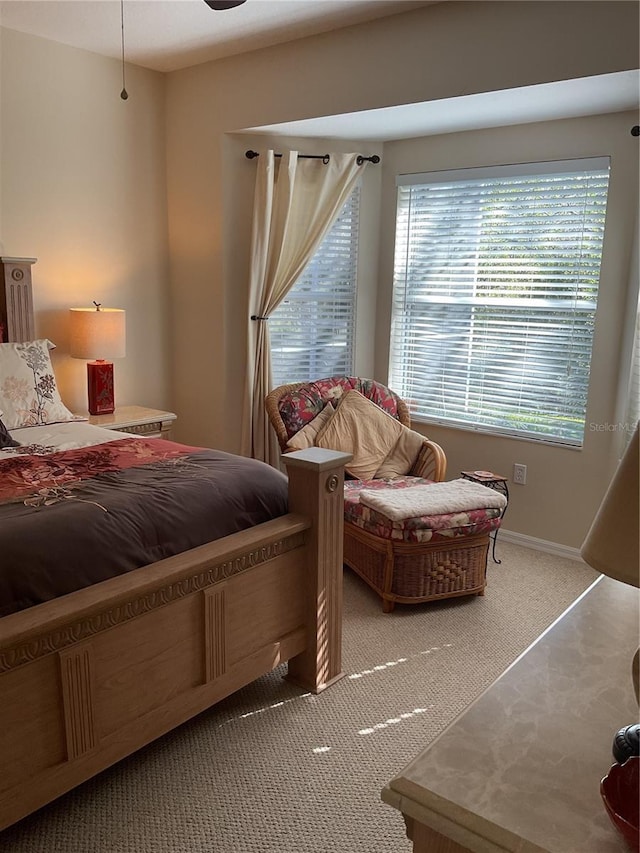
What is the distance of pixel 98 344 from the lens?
12.3ft

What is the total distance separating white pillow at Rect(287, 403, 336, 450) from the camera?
3.70m

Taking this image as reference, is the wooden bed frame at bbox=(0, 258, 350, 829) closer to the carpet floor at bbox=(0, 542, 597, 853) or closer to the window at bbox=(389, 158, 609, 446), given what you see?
the carpet floor at bbox=(0, 542, 597, 853)

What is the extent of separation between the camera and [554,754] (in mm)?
1067

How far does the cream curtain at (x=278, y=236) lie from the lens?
13.4ft

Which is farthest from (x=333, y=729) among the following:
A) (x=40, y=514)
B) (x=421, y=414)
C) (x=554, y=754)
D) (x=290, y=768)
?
(x=421, y=414)

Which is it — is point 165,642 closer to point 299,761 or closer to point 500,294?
point 299,761

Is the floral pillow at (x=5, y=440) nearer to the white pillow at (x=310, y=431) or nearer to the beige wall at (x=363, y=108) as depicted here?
the white pillow at (x=310, y=431)

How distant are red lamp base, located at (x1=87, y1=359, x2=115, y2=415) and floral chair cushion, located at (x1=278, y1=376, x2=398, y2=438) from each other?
1.01m

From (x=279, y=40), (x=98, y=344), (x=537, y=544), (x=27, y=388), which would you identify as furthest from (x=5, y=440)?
(x=537, y=544)

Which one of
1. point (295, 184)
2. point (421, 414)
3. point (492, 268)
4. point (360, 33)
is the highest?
point (360, 33)

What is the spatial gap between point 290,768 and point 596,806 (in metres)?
1.41

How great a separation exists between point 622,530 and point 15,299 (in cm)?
345

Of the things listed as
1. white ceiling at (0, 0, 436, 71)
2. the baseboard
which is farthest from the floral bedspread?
white ceiling at (0, 0, 436, 71)

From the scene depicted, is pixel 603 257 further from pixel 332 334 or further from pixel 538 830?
pixel 538 830
